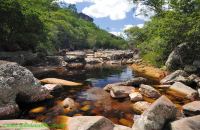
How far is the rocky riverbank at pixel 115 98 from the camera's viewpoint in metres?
9.09

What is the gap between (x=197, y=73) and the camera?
938 inches

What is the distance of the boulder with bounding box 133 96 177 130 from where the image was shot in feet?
29.8

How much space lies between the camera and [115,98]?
15.2 meters

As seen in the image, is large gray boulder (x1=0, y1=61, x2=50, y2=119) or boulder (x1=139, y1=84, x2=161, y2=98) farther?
boulder (x1=139, y1=84, x2=161, y2=98)

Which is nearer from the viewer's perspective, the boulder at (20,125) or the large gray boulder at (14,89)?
the boulder at (20,125)

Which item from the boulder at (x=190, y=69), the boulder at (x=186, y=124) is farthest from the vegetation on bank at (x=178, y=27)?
the boulder at (x=186, y=124)

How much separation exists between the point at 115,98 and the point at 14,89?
213 inches

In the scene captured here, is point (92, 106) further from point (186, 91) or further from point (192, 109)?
point (186, 91)

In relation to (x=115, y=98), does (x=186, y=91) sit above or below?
A: above

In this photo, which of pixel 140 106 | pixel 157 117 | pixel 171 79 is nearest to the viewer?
pixel 157 117

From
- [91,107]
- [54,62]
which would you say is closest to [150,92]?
[91,107]

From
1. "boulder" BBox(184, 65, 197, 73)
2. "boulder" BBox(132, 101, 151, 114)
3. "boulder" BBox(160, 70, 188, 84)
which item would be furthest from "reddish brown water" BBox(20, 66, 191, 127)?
"boulder" BBox(184, 65, 197, 73)

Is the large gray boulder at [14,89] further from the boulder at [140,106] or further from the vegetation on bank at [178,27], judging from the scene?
the vegetation on bank at [178,27]

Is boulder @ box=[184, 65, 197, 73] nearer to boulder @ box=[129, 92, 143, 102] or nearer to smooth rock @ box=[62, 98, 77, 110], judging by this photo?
boulder @ box=[129, 92, 143, 102]
